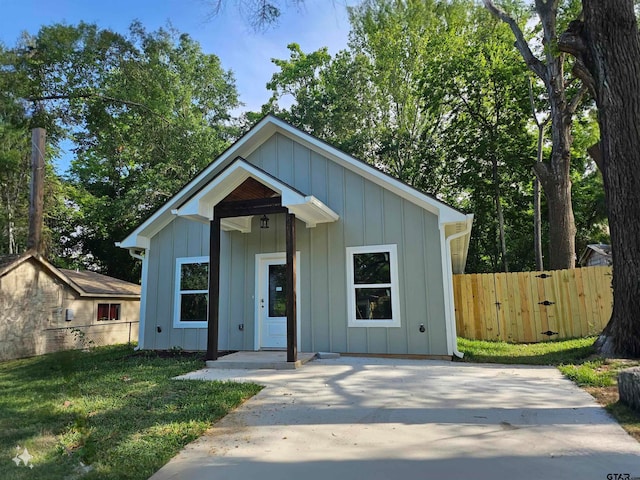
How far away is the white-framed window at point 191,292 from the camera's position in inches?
368

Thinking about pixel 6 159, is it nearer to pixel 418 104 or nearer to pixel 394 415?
pixel 394 415

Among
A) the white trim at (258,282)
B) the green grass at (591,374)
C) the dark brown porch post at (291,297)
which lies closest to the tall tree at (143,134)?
the white trim at (258,282)

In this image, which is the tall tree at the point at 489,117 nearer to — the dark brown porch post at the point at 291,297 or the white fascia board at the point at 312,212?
the white fascia board at the point at 312,212

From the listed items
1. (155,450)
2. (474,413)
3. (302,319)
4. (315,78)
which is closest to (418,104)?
(315,78)

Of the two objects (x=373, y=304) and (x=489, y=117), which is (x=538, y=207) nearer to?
(x=489, y=117)

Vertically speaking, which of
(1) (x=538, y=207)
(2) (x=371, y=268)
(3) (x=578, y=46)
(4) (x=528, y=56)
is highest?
(4) (x=528, y=56)

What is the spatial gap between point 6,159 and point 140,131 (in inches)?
182

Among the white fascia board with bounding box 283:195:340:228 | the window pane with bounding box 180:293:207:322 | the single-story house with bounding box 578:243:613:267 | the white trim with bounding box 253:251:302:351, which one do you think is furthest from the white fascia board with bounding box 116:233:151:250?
the single-story house with bounding box 578:243:613:267

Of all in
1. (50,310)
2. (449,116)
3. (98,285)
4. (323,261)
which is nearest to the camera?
(323,261)

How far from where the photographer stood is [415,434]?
3570 mm

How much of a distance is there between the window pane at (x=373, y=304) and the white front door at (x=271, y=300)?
1.58 m

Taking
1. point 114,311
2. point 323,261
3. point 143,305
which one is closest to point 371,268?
point 323,261

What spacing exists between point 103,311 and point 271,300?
978cm

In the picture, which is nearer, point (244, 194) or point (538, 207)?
point (244, 194)
